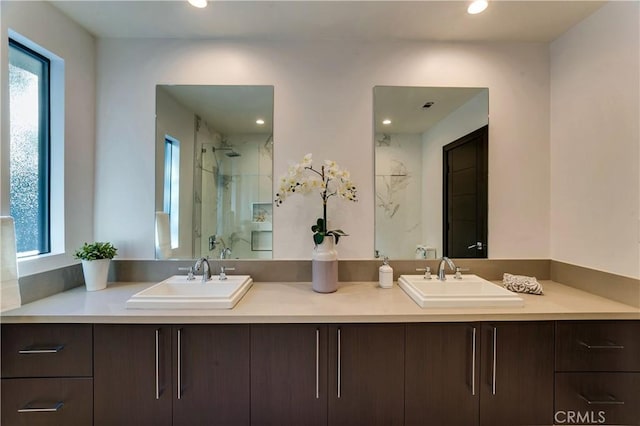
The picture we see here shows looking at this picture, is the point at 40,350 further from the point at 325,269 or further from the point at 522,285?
the point at 522,285

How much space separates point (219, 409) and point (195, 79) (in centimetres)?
198

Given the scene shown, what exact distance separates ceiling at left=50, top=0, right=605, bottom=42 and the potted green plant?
141 centimetres

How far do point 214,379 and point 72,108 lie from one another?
1.84m

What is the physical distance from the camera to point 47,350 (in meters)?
1.32

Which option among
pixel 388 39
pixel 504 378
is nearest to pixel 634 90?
pixel 388 39

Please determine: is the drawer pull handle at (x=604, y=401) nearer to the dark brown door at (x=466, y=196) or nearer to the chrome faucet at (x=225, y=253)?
the dark brown door at (x=466, y=196)

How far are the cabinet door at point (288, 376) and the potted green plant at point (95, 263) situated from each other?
111 cm

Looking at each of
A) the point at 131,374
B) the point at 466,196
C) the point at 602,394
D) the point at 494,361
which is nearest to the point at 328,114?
the point at 466,196

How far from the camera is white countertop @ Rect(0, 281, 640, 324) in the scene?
134 cm

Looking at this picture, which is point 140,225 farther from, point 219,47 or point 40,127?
A: point 219,47

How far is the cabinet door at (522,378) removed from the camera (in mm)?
1387

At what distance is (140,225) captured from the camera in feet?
6.42

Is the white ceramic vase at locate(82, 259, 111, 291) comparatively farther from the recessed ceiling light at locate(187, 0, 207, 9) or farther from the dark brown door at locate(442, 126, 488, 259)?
the dark brown door at locate(442, 126, 488, 259)

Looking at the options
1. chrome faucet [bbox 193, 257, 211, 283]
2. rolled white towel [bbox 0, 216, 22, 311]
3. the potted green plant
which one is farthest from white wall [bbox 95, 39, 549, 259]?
rolled white towel [bbox 0, 216, 22, 311]
